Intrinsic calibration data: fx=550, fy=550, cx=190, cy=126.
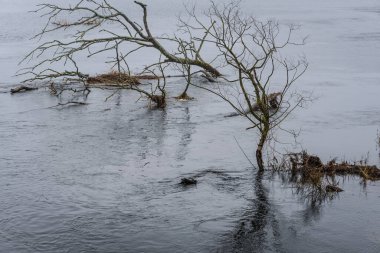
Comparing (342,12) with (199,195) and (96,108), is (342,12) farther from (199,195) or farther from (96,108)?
(199,195)

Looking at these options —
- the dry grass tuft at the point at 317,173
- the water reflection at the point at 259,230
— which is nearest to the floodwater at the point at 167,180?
the water reflection at the point at 259,230

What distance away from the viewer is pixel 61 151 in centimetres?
1867

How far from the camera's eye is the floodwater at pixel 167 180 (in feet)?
40.0

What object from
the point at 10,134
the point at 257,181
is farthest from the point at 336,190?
the point at 10,134

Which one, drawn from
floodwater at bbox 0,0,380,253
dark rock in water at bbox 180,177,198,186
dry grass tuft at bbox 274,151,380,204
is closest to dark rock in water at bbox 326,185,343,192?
dry grass tuft at bbox 274,151,380,204

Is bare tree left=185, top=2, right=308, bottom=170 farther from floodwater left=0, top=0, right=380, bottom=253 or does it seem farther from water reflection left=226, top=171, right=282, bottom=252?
water reflection left=226, top=171, right=282, bottom=252

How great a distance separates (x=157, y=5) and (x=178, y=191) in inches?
3239

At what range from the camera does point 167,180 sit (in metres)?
15.8

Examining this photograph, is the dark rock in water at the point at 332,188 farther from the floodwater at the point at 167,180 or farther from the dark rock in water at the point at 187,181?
the dark rock in water at the point at 187,181

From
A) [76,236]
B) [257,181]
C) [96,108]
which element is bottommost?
[76,236]

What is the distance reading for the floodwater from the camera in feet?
40.0

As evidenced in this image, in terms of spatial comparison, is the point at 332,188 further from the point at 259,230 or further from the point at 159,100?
the point at 159,100

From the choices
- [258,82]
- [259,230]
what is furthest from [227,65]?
[259,230]

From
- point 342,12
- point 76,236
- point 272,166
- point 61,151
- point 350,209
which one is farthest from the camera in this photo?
point 342,12
